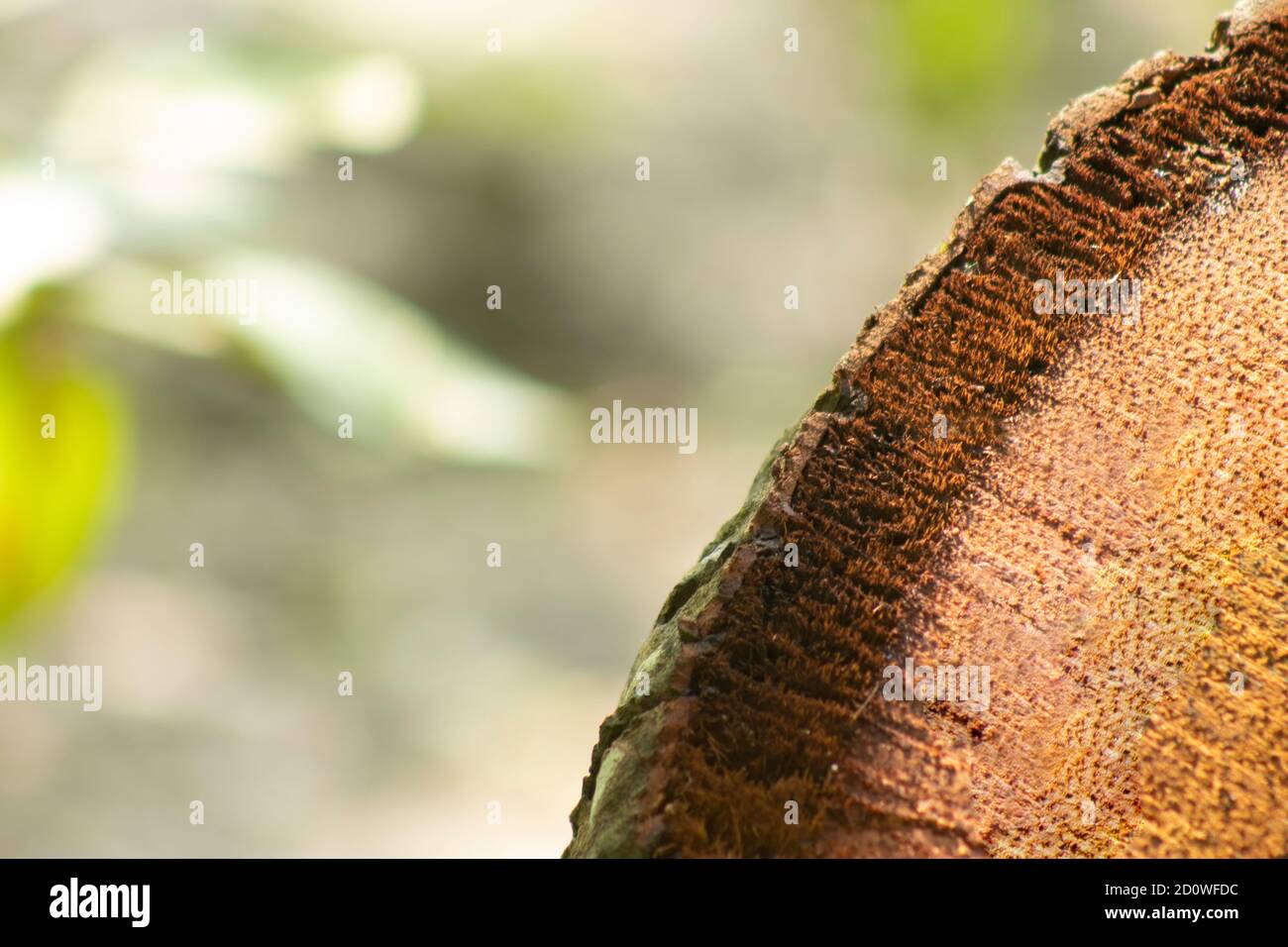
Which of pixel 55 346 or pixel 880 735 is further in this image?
pixel 55 346

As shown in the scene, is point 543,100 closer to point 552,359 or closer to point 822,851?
point 552,359

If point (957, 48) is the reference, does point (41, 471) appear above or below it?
below

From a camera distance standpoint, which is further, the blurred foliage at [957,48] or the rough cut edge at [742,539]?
the blurred foliage at [957,48]

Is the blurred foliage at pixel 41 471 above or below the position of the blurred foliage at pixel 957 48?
below

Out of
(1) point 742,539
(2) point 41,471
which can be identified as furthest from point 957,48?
(1) point 742,539

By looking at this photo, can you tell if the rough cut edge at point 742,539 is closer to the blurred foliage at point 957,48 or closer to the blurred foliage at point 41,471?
the blurred foliage at point 41,471

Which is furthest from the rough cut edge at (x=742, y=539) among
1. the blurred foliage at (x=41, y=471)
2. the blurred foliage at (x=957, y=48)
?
the blurred foliage at (x=957, y=48)

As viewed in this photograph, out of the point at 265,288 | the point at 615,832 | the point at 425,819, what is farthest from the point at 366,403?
the point at 615,832

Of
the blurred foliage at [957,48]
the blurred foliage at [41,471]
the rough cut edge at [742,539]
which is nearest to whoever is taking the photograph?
the rough cut edge at [742,539]

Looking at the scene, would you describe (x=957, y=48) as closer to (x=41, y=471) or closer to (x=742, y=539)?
(x=41, y=471)
